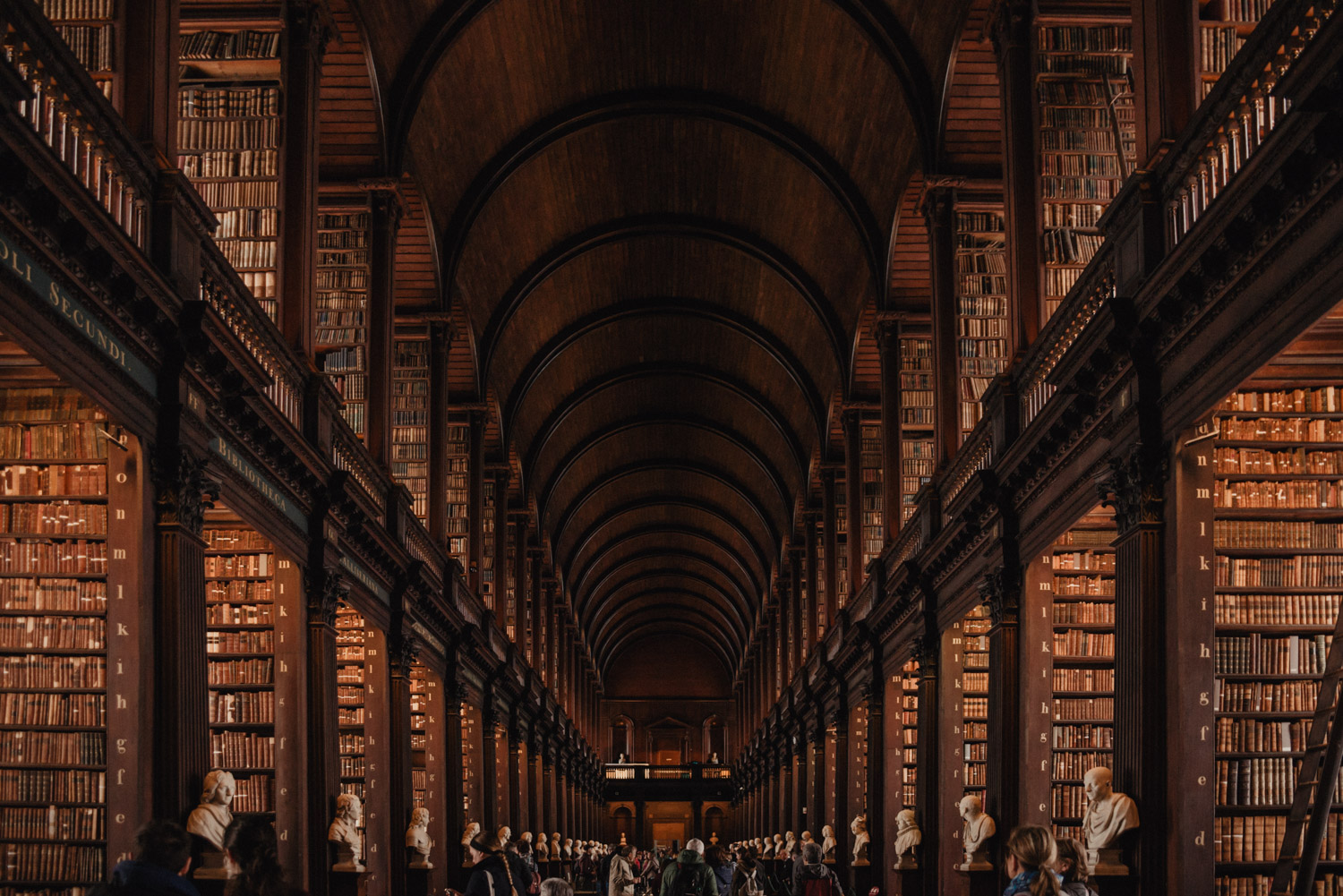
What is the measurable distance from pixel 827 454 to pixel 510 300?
6140mm

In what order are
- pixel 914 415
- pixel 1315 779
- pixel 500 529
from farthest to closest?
1. pixel 500 529
2. pixel 914 415
3. pixel 1315 779

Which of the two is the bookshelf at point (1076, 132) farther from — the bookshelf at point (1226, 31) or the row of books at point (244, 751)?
the row of books at point (244, 751)

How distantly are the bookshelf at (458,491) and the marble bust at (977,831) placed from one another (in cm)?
1069

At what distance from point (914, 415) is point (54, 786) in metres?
11.9

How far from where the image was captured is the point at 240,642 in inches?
435

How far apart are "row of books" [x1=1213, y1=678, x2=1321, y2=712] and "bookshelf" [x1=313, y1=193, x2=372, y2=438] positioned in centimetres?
884

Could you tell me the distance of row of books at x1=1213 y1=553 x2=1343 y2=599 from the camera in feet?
27.0

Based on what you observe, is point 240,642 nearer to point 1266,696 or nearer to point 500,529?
point 1266,696

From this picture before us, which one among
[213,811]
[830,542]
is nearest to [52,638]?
[213,811]

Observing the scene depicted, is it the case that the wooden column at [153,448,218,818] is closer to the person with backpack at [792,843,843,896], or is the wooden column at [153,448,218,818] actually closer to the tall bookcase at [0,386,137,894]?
the tall bookcase at [0,386,137,894]

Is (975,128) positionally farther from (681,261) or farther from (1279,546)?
(681,261)

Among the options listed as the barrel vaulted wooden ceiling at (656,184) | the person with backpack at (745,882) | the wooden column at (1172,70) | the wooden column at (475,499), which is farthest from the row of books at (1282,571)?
the wooden column at (475,499)

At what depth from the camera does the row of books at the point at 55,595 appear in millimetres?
8430

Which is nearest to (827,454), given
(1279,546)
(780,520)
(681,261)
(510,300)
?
(681,261)
